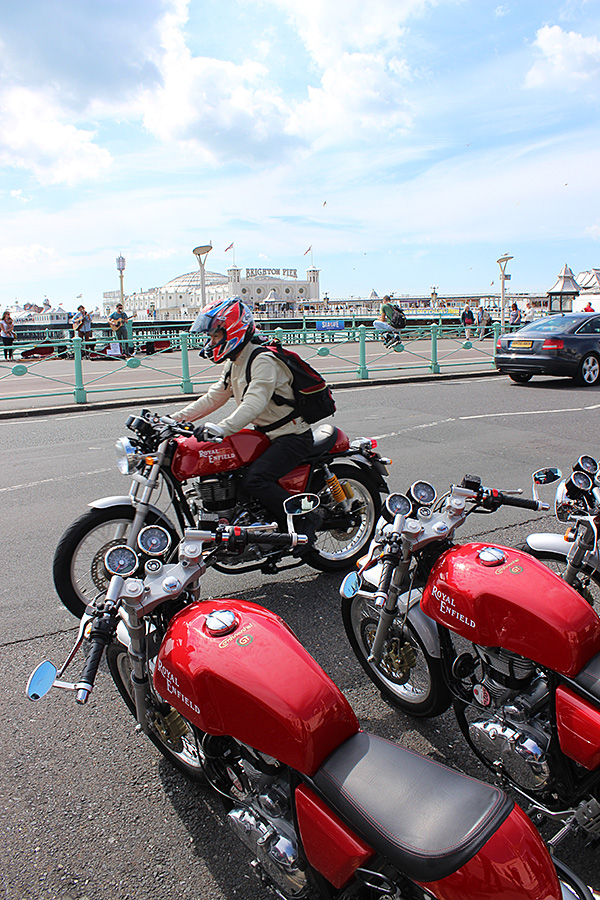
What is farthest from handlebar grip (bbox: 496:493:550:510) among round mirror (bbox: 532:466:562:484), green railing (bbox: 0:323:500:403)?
green railing (bbox: 0:323:500:403)

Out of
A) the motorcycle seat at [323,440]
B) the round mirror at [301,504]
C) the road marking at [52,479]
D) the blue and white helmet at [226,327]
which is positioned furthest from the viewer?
the road marking at [52,479]

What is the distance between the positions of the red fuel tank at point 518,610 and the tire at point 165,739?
100 cm

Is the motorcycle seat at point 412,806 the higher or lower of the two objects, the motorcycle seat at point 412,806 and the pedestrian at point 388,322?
the lower

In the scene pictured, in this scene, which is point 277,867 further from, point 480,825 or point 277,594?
point 277,594

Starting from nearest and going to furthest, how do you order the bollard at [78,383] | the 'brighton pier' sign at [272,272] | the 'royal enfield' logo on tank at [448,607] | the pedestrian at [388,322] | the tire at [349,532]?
the 'royal enfield' logo on tank at [448,607]
the tire at [349,532]
the bollard at [78,383]
the pedestrian at [388,322]
the 'brighton pier' sign at [272,272]

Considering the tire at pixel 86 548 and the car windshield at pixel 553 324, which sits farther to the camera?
the car windshield at pixel 553 324

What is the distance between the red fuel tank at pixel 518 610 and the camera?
2084 millimetres

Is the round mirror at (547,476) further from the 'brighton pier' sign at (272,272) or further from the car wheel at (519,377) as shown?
the 'brighton pier' sign at (272,272)

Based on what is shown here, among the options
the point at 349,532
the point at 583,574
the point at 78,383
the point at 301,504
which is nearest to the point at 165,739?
the point at 301,504

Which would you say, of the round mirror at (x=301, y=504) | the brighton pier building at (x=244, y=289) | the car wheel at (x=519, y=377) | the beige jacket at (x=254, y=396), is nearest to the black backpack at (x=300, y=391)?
the beige jacket at (x=254, y=396)

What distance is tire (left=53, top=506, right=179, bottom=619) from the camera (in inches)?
142

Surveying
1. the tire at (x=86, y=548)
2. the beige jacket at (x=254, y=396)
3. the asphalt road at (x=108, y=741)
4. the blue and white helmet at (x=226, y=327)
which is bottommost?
the asphalt road at (x=108, y=741)

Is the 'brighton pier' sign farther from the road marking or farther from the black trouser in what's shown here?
the black trouser

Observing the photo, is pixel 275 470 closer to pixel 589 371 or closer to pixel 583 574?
pixel 583 574
